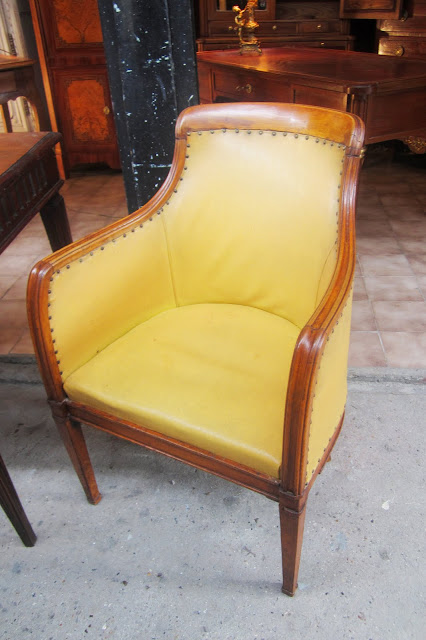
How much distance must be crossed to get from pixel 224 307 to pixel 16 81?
2.72m

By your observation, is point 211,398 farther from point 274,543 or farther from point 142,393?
point 274,543

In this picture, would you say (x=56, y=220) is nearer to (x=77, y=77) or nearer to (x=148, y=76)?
(x=148, y=76)

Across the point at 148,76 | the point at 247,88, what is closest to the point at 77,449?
the point at 148,76

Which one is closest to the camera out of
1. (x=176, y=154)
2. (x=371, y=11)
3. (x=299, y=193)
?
(x=299, y=193)

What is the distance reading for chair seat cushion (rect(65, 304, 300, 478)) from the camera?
1.07 metres

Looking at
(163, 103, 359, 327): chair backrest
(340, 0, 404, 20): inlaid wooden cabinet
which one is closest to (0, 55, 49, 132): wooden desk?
→ (163, 103, 359, 327): chair backrest

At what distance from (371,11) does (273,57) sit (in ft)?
4.62

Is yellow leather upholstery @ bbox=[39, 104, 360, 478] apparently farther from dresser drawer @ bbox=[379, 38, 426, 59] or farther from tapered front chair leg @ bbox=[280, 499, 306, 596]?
dresser drawer @ bbox=[379, 38, 426, 59]

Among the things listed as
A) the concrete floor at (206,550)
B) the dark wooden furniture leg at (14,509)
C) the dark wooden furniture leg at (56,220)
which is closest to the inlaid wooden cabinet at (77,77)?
the dark wooden furniture leg at (56,220)

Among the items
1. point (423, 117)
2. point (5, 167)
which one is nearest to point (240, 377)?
point (5, 167)

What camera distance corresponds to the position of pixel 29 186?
166 centimetres

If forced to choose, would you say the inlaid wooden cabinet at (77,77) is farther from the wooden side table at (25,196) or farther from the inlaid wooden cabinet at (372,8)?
the wooden side table at (25,196)

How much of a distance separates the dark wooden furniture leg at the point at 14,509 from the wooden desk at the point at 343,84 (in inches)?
76.4

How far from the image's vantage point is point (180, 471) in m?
1.57
